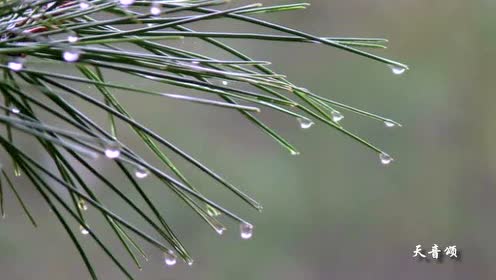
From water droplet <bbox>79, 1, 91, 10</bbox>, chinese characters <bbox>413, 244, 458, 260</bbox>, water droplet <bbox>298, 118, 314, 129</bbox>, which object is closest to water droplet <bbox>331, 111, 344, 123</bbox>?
water droplet <bbox>298, 118, 314, 129</bbox>

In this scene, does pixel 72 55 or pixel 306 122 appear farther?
pixel 306 122

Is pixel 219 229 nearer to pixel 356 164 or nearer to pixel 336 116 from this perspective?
pixel 336 116

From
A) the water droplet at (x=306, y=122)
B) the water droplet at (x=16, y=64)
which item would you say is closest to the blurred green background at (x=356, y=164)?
the water droplet at (x=306, y=122)

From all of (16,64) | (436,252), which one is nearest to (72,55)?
(16,64)

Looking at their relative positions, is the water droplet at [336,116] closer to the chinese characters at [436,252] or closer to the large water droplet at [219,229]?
the large water droplet at [219,229]

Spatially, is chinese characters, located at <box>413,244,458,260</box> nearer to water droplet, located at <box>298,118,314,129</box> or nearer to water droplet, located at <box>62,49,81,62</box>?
water droplet, located at <box>298,118,314,129</box>

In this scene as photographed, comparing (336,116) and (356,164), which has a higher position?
(356,164)

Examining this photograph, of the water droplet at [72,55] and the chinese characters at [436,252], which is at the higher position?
the chinese characters at [436,252]

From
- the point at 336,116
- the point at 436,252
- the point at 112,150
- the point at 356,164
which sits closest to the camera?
the point at 112,150
